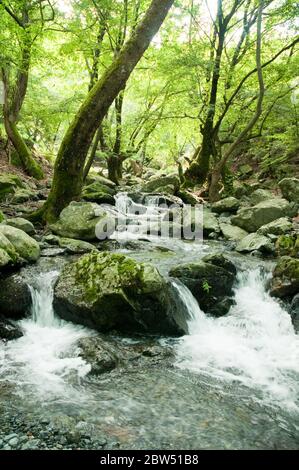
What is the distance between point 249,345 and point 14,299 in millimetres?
3845

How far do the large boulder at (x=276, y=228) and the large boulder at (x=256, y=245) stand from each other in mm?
453

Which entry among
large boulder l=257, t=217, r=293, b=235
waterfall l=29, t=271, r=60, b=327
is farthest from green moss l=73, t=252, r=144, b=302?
large boulder l=257, t=217, r=293, b=235

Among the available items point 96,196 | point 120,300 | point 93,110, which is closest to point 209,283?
point 120,300

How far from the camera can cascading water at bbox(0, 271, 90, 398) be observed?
408 cm

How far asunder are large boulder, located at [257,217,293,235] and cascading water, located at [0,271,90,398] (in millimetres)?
6206

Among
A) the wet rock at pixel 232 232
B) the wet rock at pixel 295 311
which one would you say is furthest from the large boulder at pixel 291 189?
the wet rock at pixel 295 311

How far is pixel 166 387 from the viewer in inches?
162

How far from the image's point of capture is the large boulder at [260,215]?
10.5 meters

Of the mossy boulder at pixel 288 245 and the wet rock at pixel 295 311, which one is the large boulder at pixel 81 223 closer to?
the mossy boulder at pixel 288 245

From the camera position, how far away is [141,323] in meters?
5.23

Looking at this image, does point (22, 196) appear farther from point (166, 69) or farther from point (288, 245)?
point (288, 245)

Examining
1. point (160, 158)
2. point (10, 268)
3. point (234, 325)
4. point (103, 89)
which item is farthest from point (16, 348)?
point (160, 158)

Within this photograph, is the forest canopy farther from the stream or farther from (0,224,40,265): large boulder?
the stream
